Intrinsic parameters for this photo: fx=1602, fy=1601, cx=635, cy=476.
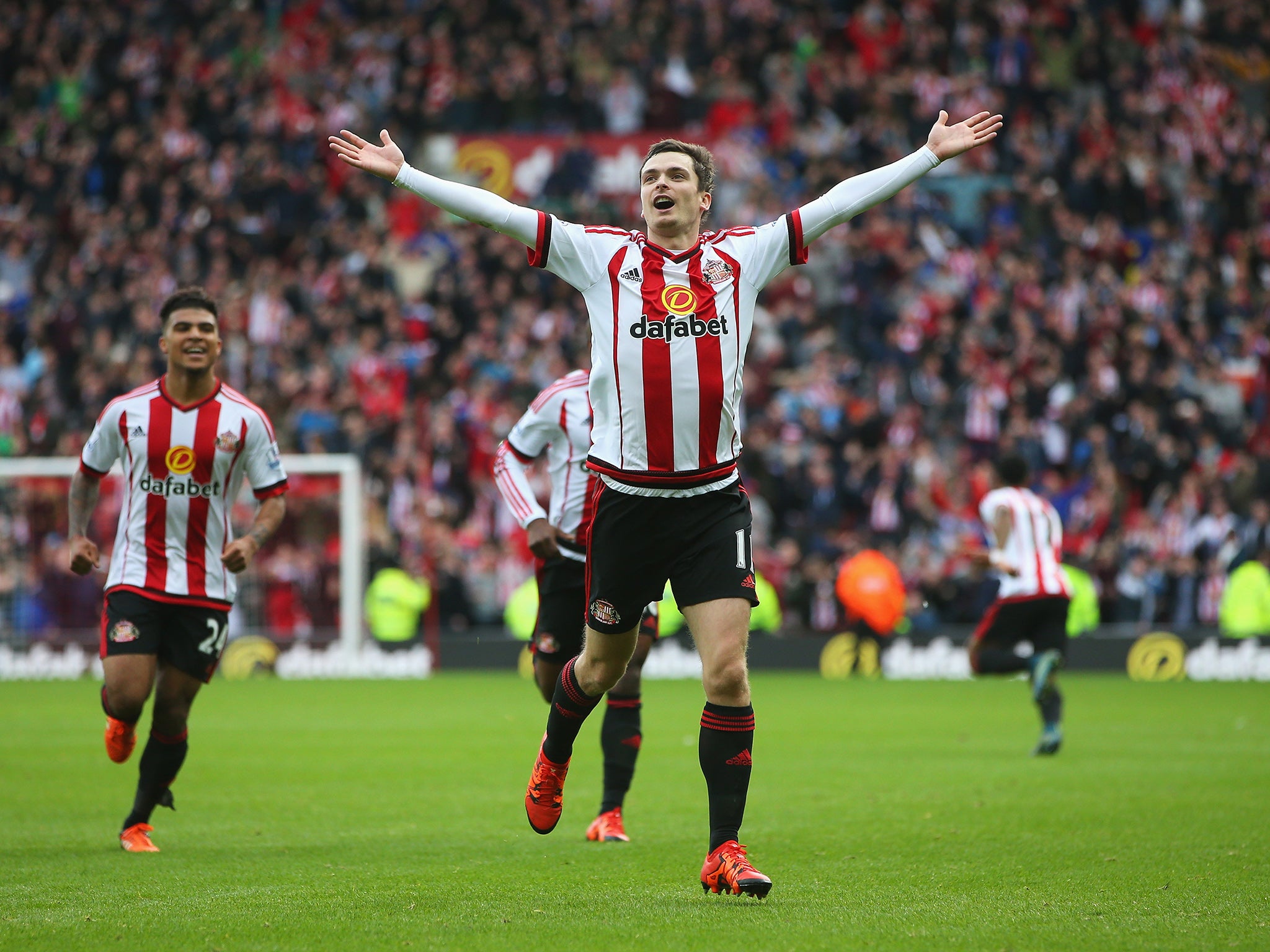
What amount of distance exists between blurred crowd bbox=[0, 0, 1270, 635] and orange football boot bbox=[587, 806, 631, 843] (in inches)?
503

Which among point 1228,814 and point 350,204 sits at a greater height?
point 350,204

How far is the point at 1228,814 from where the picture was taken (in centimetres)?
794

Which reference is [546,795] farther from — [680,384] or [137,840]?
[137,840]

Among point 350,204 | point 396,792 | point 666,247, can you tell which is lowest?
point 396,792

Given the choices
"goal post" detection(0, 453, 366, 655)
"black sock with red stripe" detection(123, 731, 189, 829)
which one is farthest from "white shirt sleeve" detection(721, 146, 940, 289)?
"goal post" detection(0, 453, 366, 655)

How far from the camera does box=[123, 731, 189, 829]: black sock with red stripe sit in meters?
7.26

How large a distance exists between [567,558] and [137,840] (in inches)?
91.6

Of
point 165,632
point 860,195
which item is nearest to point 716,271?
point 860,195

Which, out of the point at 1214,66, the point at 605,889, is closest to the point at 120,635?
the point at 605,889

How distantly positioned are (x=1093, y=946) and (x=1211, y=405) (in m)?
18.0

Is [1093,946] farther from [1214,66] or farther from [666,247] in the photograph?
[1214,66]

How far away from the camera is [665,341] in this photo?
5.55 m

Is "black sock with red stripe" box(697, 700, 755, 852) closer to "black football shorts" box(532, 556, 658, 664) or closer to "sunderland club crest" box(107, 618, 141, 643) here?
"black football shorts" box(532, 556, 658, 664)

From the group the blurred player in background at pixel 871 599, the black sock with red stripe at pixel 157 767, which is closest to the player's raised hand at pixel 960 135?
the black sock with red stripe at pixel 157 767
